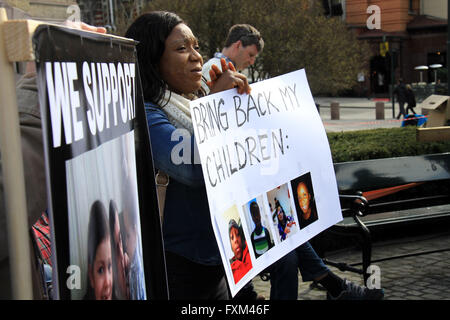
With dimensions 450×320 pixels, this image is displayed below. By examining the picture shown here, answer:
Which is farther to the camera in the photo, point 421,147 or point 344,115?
point 344,115

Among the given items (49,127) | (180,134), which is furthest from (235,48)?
(49,127)

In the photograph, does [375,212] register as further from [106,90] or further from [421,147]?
[106,90]

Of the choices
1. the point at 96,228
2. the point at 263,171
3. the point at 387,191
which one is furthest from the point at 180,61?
the point at 387,191

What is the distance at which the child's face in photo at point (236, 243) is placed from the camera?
7.17 ft

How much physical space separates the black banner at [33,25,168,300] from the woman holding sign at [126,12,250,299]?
0.37 metres

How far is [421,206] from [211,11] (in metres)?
15.5

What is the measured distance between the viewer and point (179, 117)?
2342 millimetres

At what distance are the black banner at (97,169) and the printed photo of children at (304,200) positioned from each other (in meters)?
0.83

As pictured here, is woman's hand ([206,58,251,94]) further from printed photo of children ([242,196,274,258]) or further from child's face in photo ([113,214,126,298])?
child's face in photo ([113,214,126,298])

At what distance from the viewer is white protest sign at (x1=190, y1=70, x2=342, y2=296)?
7.09 feet

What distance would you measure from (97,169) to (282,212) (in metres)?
1.25

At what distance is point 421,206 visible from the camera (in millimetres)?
6566

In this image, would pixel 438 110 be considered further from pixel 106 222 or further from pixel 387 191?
pixel 106 222

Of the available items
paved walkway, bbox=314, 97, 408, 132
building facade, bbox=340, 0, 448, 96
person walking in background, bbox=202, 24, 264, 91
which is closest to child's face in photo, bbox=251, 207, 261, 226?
person walking in background, bbox=202, 24, 264, 91
